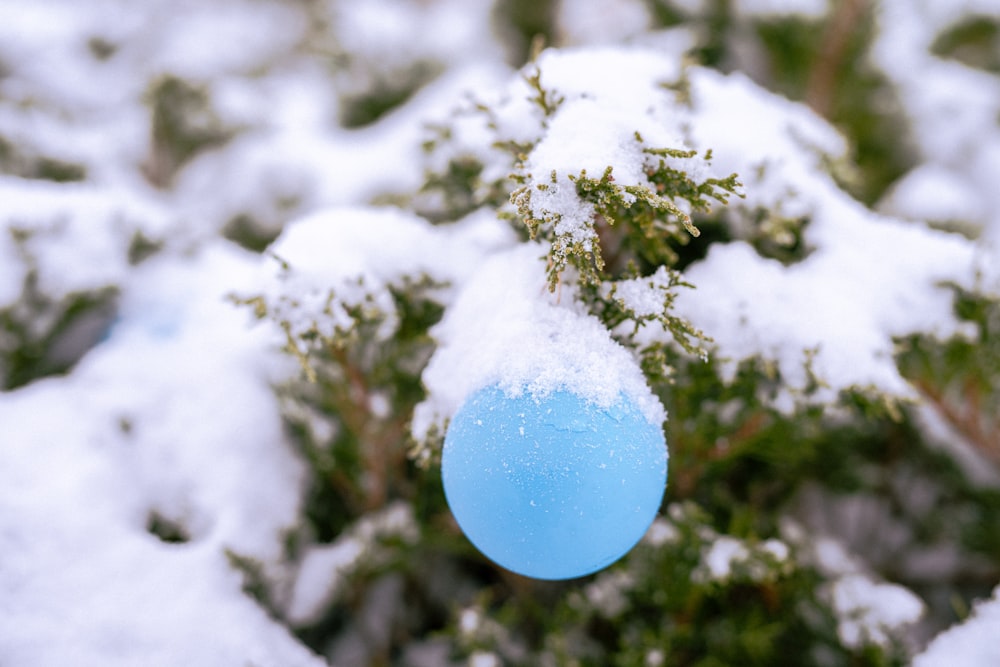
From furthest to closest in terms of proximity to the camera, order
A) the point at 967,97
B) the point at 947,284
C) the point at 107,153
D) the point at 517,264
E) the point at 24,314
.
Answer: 1. the point at 107,153
2. the point at 967,97
3. the point at 24,314
4. the point at 947,284
5. the point at 517,264

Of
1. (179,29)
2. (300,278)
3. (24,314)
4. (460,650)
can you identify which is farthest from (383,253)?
Result: (179,29)

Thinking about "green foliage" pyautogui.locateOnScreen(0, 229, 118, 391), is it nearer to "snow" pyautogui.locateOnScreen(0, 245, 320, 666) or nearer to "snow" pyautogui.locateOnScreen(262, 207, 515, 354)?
"snow" pyautogui.locateOnScreen(0, 245, 320, 666)

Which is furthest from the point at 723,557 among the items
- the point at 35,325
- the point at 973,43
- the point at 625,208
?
the point at 973,43

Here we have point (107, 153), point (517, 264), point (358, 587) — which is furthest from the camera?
point (107, 153)

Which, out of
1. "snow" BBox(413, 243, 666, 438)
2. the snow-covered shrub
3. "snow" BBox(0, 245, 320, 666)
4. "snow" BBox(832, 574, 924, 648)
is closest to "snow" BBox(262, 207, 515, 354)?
→ the snow-covered shrub

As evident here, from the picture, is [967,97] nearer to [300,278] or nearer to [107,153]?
[300,278]

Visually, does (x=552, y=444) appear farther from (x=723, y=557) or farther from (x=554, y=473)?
(x=723, y=557)

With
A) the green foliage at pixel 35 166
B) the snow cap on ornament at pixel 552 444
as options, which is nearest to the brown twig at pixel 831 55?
the snow cap on ornament at pixel 552 444
